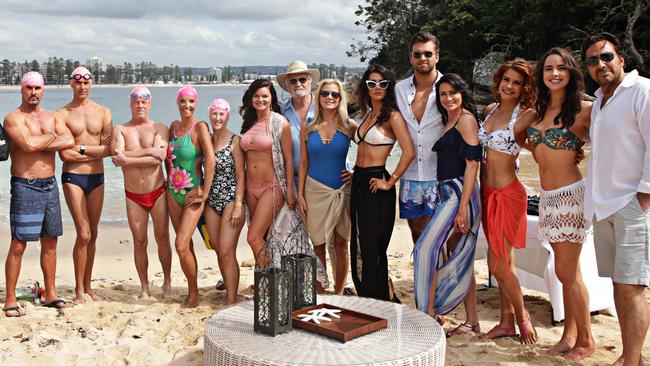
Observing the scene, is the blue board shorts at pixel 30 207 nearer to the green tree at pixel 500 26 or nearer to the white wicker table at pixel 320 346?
the white wicker table at pixel 320 346

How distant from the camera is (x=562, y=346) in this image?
455 centimetres

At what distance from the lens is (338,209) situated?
5312mm

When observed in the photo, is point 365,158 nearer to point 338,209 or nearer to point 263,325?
point 338,209

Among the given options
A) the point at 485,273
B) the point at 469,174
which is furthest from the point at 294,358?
the point at 485,273

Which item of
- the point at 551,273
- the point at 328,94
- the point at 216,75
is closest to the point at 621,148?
the point at 551,273

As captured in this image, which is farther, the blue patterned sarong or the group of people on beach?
the blue patterned sarong

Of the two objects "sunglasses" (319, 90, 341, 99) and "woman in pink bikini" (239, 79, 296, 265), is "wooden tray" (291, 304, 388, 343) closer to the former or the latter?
"woman in pink bikini" (239, 79, 296, 265)

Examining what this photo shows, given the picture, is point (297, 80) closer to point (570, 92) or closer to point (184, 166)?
point (184, 166)

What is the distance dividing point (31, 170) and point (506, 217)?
153 inches

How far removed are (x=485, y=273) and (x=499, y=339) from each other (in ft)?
6.68

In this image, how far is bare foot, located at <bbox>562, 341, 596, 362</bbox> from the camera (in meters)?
4.40

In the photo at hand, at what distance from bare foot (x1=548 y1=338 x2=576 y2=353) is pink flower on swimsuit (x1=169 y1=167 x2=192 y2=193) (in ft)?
10.5

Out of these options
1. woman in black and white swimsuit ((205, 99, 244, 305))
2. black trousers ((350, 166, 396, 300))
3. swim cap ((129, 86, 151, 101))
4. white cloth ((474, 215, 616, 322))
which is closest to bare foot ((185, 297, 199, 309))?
woman in black and white swimsuit ((205, 99, 244, 305))

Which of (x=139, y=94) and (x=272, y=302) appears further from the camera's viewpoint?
(x=139, y=94)
